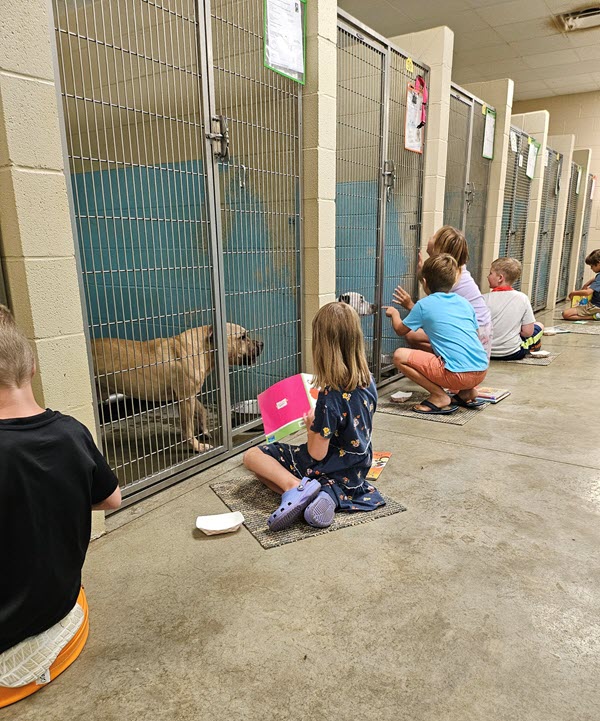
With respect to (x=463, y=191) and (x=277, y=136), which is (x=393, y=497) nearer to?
(x=277, y=136)

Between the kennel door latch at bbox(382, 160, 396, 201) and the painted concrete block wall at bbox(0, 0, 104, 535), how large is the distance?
2.51 m

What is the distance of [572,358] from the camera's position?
16.7ft

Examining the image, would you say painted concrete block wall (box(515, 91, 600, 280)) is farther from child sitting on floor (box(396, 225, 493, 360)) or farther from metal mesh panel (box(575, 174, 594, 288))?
child sitting on floor (box(396, 225, 493, 360))

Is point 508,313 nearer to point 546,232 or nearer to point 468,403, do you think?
point 468,403

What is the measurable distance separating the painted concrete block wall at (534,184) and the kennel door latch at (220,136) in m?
5.81

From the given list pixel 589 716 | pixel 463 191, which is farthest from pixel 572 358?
pixel 589 716

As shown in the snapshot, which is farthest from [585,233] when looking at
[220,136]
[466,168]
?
[220,136]

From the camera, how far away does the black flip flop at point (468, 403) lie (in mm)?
3557

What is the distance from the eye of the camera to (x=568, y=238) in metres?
9.32

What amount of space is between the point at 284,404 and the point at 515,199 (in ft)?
→ 17.3

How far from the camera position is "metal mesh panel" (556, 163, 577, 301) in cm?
877

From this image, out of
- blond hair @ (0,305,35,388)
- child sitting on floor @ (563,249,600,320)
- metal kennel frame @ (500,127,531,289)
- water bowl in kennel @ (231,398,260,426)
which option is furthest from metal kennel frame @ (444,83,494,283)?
blond hair @ (0,305,35,388)

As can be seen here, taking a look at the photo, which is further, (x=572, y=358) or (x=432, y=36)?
(x=572, y=358)

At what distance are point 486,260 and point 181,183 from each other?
174 inches
